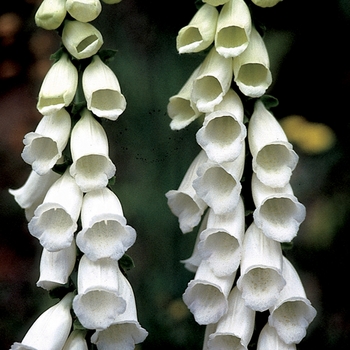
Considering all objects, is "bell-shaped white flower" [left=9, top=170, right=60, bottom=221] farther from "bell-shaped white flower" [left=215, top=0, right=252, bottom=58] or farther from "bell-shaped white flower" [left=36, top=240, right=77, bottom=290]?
"bell-shaped white flower" [left=215, top=0, right=252, bottom=58]

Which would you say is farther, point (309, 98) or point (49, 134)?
point (309, 98)

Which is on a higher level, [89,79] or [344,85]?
[89,79]

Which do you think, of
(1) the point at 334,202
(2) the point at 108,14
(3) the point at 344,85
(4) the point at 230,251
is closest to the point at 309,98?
(3) the point at 344,85

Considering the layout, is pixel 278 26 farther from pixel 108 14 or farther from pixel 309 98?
pixel 108 14

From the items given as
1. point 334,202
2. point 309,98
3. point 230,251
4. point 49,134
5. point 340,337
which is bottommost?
point 340,337

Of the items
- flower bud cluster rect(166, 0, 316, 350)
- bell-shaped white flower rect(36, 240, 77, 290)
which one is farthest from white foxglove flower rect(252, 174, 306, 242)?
bell-shaped white flower rect(36, 240, 77, 290)

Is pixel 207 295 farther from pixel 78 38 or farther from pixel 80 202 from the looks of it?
pixel 78 38

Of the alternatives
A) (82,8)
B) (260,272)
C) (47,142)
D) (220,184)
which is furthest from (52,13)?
(260,272)
